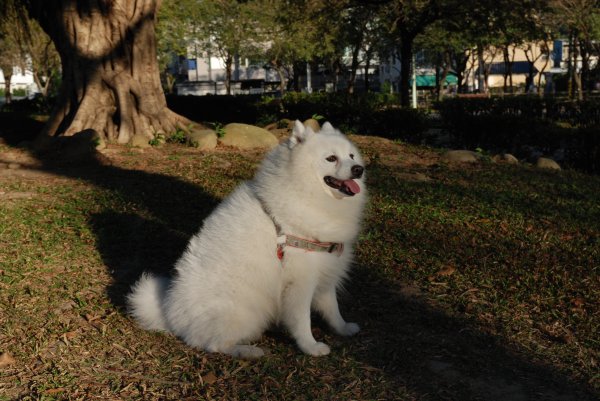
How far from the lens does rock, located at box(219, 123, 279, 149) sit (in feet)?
41.8

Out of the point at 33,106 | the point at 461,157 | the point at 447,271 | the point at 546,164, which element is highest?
the point at 33,106

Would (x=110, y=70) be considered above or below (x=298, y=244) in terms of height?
above

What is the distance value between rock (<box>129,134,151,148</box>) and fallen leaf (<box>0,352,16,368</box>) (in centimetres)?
872

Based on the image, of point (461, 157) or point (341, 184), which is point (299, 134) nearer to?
point (341, 184)

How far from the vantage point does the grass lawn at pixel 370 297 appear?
3865 millimetres

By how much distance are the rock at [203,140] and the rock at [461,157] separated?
4.44 m

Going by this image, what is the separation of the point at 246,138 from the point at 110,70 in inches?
128

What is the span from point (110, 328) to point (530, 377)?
2851mm

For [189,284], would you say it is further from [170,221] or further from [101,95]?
[101,95]

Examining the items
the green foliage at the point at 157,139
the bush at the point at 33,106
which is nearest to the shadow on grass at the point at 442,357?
the green foliage at the point at 157,139

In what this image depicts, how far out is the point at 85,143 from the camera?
12.0m

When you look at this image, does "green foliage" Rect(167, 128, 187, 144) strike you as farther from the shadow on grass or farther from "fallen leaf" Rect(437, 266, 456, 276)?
the shadow on grass

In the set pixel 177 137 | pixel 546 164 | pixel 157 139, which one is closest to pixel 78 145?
pixel 157 139

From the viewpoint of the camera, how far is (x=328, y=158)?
4.06 metres
